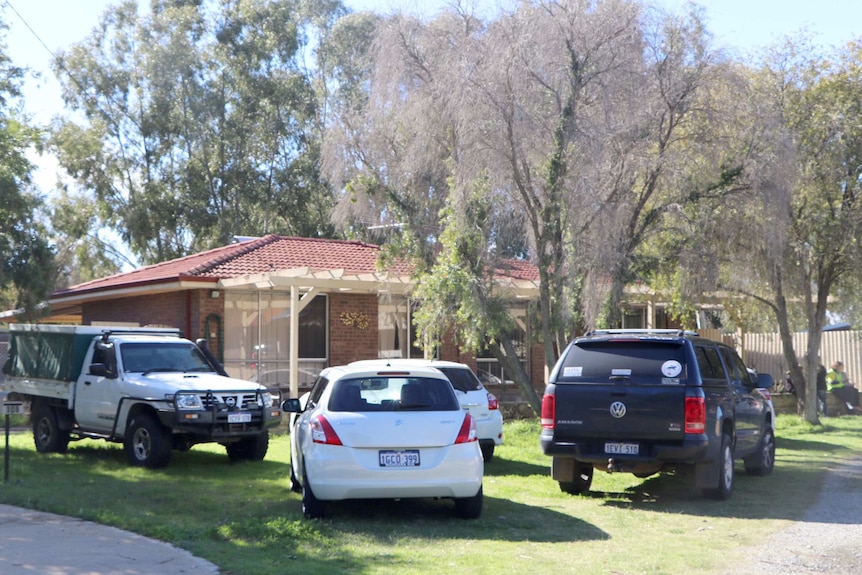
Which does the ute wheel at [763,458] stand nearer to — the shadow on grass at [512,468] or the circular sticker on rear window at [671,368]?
the shadow on grass at [512,468]

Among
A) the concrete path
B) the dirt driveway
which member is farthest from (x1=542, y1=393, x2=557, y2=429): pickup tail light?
the concrete path

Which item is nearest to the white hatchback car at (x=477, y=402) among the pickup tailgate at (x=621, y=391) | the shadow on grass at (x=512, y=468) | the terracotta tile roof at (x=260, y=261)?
the shadow on grass at (x=512, y=468)

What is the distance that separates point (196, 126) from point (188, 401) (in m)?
26.0

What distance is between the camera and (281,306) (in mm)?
21641

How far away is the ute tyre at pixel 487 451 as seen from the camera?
1345 cm

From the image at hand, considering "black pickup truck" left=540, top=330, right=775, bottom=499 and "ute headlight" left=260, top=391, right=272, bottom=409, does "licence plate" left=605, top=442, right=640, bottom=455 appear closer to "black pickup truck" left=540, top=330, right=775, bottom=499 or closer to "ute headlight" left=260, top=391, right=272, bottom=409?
"black pickup truck" left=540, top=330, right=775, bottom=499

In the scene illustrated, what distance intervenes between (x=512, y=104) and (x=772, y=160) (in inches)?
174

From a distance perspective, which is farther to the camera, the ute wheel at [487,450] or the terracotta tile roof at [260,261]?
the terracotta tile roof at [260,261]

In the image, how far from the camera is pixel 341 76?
37.7 m

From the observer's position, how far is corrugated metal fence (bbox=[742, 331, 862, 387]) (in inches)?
1112

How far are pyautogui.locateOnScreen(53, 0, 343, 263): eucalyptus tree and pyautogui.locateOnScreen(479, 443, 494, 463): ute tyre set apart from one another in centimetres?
2450

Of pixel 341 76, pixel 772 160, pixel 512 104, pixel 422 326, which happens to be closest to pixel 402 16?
pixel 512 104

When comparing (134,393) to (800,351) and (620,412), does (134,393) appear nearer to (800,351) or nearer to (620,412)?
(620,412)

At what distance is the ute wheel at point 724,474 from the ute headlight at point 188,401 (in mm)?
6259
